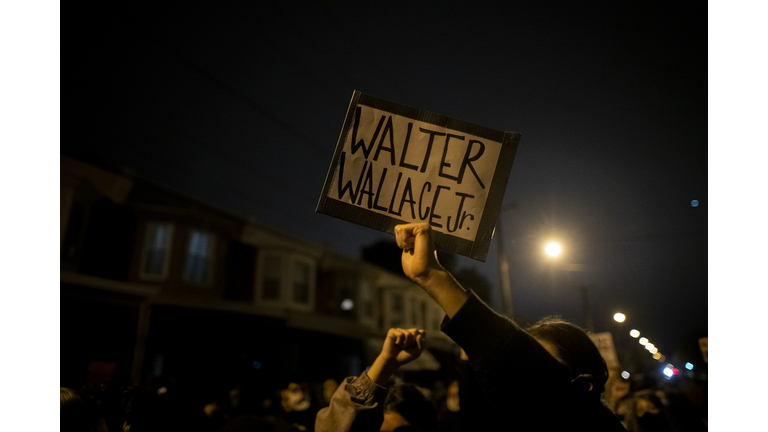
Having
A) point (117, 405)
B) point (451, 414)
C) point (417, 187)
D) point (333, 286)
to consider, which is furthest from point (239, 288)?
point (417, 187)

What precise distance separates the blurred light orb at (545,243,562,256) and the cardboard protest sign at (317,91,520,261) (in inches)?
428

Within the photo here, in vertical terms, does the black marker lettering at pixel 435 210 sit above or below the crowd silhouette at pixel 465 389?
above

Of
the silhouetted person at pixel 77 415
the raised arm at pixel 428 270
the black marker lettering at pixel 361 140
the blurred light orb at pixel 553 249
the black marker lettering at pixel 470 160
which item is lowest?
the silhouetted person at pixel 77 415

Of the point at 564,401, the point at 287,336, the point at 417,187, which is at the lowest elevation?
the point at 287,336

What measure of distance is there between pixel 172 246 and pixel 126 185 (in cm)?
298

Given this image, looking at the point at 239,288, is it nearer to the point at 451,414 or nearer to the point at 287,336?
the point at 287,336

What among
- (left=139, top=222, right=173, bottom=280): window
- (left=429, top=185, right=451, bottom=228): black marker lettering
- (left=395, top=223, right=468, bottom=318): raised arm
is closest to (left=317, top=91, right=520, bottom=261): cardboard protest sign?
(left=429, top=185, right=451, bottom=228): black marker lettering

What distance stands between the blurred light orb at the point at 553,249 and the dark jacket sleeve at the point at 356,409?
36.0 feet

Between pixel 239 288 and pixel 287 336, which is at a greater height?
pixel 239 288

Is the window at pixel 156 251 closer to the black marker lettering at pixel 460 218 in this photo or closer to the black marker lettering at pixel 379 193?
the black marker lettering at pixel 379 193

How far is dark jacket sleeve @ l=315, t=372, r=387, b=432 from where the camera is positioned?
1.95m

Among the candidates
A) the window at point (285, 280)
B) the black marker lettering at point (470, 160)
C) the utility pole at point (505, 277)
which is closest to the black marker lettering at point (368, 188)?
the black marker lettering at point (470, 160)

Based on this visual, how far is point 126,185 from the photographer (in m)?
16.4

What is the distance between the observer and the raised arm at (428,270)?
130 centimetres
